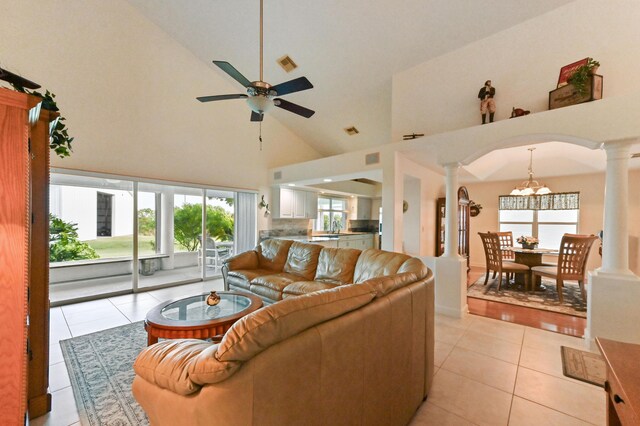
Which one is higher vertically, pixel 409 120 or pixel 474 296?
pixel 409 120

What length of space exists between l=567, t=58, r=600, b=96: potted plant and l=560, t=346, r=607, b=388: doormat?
2725mm

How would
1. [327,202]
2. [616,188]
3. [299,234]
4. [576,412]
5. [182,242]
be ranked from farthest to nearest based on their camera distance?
1. [327,202]
2. [299,234]
3. [182,242]
4. [616,188]
5. [576,412]

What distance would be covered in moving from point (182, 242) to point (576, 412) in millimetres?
6204

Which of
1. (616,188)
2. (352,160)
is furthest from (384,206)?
(616,188)

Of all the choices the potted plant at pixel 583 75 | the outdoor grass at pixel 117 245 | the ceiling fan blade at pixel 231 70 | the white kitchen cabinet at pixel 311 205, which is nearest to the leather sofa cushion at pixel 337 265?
the ceiling fan blade at pixel 231 70

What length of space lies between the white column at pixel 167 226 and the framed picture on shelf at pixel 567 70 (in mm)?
6441

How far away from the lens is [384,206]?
4512 millimetres

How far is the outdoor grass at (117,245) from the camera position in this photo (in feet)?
16.0

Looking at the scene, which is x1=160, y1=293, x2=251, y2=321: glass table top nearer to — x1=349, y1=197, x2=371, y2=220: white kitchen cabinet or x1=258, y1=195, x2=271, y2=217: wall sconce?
x1=258, y1=195, x2=271, y2=217: wall sconce

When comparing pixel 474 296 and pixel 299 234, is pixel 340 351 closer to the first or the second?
Result: pixel 474 296

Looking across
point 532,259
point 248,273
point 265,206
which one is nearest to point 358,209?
point 265,206

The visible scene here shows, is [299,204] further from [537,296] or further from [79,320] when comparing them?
[537,296]

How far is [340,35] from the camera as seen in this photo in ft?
13.7

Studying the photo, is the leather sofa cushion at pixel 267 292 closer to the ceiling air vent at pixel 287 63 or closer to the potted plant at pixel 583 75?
the ceiling air vent at pixel 287 63
